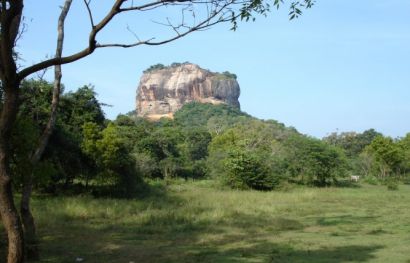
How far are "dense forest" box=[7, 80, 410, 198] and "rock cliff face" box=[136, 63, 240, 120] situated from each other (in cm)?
8462

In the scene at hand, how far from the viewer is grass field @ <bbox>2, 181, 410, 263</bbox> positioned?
10.2 metres

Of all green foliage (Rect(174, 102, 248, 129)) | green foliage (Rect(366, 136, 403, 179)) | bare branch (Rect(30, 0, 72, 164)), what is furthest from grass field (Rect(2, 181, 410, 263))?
green foliage (Rect(174, 102, 248, 129))

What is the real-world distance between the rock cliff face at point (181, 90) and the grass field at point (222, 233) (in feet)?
432

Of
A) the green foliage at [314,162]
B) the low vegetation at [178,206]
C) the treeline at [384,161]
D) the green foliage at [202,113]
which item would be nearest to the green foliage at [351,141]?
the treeline at [384,161]

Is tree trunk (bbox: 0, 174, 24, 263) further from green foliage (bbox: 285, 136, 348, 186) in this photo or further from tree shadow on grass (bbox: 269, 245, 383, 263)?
green foliage (bbox: 285, 136, 348, 186)

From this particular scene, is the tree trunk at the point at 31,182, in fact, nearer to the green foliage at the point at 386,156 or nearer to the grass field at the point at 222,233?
the grass field at the point at 222,233

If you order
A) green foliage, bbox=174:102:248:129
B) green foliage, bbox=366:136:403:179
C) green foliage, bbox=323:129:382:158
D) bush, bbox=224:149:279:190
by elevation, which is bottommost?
bush, bbox=224:149:279:190

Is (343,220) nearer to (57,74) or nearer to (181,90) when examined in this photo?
(57,74)

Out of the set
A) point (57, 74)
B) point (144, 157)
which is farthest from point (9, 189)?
point (144, 157)

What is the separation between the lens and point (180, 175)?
4816 cm

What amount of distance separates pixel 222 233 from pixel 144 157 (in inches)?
1082

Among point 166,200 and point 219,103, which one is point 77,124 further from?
point 219,103

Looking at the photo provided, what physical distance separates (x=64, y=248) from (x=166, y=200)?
1238 cm

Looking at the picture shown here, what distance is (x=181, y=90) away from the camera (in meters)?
155
